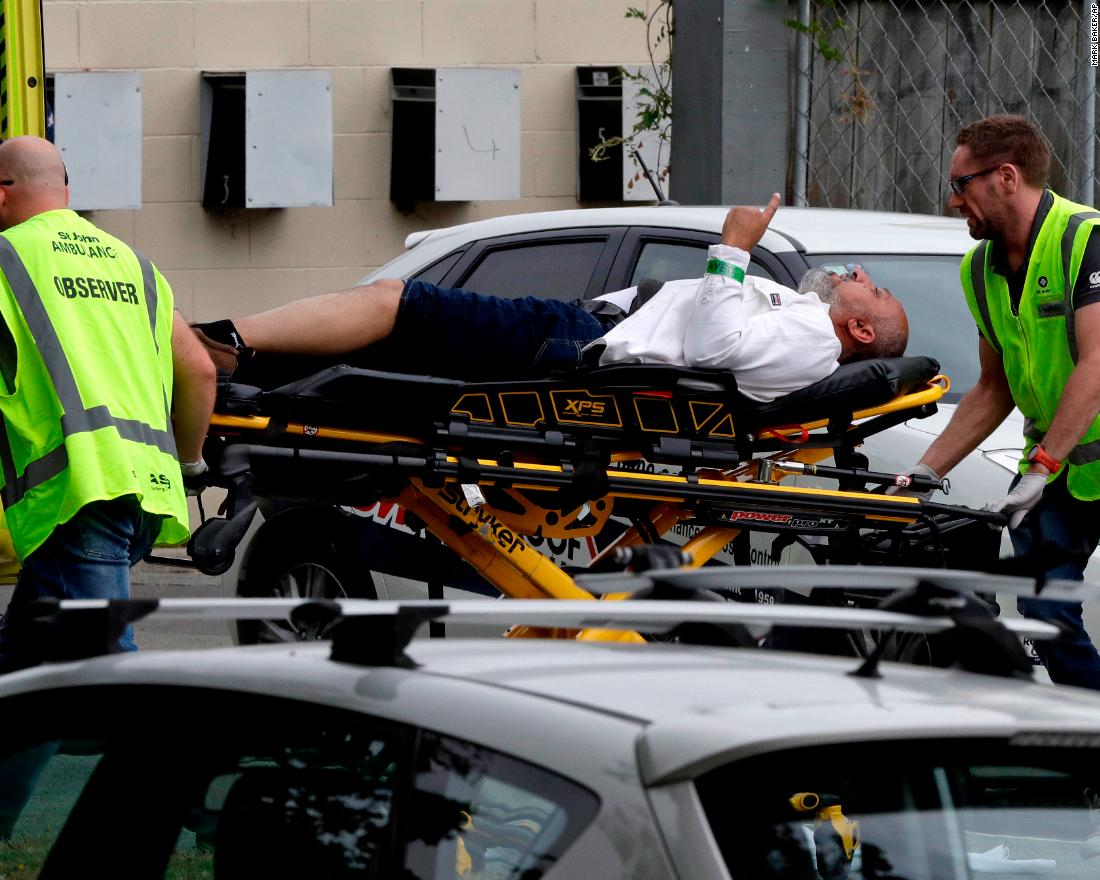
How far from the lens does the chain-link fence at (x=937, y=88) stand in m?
9.12

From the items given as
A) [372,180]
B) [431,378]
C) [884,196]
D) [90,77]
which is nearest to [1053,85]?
[884,196]

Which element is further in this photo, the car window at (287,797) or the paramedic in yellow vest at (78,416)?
the paramedic in yellow vest at (78,416)

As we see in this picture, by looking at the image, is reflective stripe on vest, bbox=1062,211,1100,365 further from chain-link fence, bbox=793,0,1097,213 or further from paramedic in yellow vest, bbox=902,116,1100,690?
chain-link fence, bbox=793,0,1097,213

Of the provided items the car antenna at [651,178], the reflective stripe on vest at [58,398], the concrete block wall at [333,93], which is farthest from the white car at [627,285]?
the concrete block wall at [333,93]

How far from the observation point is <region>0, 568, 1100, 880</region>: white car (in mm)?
1714

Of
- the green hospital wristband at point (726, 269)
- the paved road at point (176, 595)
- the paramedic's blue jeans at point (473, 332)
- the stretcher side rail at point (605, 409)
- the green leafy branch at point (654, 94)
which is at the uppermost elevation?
the green leafy branch at point (654, 94)

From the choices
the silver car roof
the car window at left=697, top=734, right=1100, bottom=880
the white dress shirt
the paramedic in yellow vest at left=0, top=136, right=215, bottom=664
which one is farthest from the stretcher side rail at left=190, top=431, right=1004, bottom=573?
the car window at left=697, top=734, right=1100, bottom=880

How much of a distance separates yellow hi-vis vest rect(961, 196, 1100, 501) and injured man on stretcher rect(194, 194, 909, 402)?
46cm

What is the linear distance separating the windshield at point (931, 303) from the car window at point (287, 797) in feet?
13.1

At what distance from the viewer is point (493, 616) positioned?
2.15 meters

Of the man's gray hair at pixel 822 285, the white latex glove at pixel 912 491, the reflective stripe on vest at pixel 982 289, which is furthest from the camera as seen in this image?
the man's gray hair at pixel 822 285

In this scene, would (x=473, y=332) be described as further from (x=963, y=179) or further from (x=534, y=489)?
(x=963, y=179)

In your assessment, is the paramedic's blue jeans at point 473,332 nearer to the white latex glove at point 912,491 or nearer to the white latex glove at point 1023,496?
the white latex glove at point 912,491

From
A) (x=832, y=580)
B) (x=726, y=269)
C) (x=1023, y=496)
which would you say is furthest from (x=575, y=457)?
(x=832, y=580)
